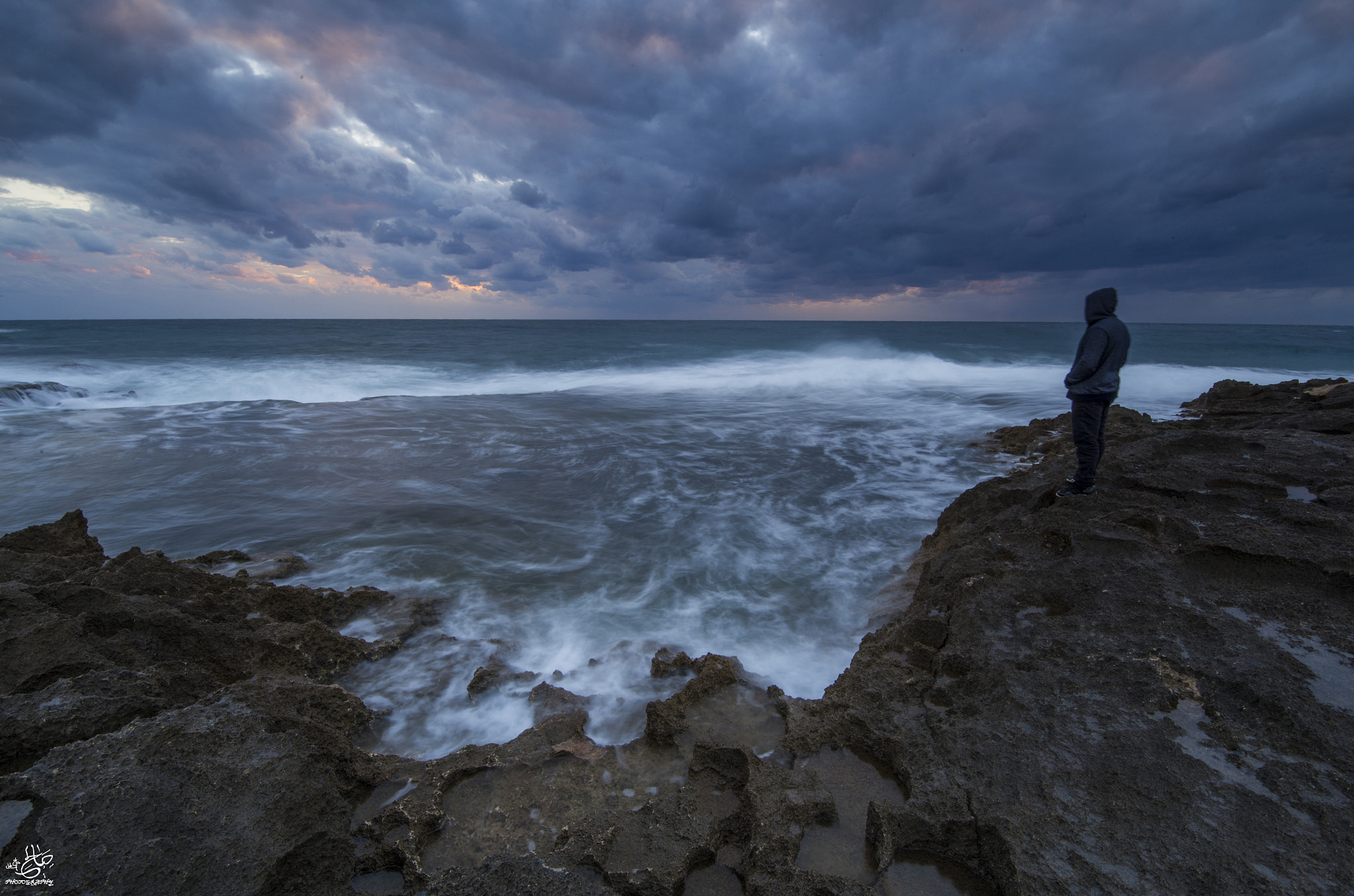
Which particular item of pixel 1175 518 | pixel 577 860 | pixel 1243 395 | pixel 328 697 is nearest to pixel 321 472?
pixel 328 697

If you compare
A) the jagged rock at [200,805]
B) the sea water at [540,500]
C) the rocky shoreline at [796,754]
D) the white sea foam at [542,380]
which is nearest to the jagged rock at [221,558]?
the sea water at [540,500]

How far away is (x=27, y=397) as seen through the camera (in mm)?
12570

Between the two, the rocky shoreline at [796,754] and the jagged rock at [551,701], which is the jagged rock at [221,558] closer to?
the rocky shoreline at [796,754]

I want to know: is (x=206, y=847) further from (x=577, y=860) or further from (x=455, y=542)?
(x=455, y=542)

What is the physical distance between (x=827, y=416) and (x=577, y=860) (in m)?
11.3

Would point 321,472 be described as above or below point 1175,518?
below

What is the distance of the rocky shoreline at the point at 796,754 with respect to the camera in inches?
64.2

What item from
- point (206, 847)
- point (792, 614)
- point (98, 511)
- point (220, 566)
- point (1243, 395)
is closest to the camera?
point (206, 847)

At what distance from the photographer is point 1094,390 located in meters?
4.22

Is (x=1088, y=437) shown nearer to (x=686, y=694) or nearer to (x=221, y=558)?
(x=686, y=694)
